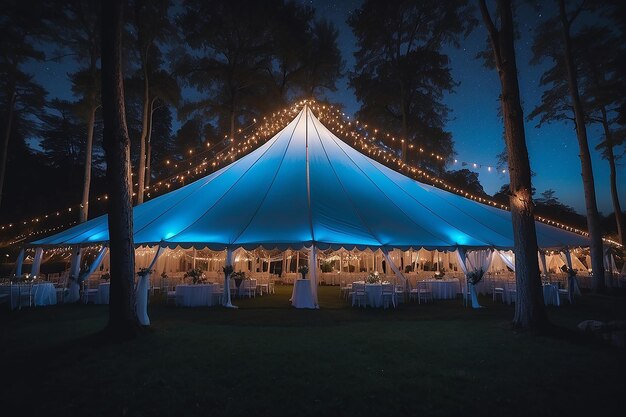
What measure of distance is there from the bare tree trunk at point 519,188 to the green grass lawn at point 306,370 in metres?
0.45

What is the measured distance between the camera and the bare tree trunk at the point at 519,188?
534 centimetres

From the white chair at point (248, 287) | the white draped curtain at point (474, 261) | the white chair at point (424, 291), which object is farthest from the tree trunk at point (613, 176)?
the white chair at point (248, 287)

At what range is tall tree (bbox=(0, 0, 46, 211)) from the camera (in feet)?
39.9

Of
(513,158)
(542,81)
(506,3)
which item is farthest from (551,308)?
(542,81)

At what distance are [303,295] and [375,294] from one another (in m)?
1.74

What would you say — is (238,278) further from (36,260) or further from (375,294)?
(36,260)

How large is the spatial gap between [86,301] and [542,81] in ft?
52.3

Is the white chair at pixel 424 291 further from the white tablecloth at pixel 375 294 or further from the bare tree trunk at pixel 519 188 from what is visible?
the bare tree trunk at pixel 519 188

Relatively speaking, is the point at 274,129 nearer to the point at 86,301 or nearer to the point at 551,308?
the point at 86,301

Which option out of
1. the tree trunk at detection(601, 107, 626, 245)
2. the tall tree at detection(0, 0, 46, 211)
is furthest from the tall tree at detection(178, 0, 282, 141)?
the tree trunk at detection(601, 107, 626, 245)

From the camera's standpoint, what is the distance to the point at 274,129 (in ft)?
41.3

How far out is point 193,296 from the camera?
8.60 m

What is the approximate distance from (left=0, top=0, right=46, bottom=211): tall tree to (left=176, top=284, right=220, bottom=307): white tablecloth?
10.2 m

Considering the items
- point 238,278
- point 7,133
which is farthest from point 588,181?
point 7,133
